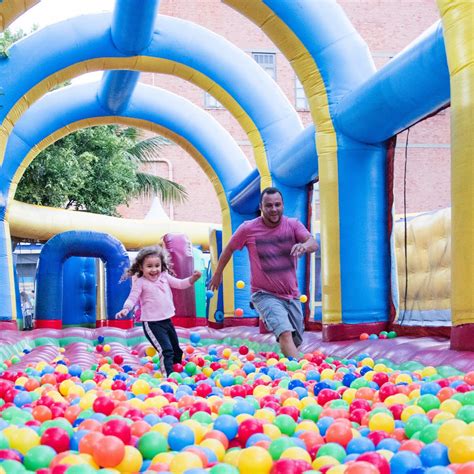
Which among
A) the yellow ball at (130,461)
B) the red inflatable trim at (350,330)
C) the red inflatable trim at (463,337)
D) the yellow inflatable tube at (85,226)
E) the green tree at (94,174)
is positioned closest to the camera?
the yellow ball at (130,461)

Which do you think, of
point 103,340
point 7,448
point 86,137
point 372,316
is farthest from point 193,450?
point 86,137

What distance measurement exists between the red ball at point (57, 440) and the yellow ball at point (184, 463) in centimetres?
44

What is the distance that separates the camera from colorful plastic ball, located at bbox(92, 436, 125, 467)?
185 cm

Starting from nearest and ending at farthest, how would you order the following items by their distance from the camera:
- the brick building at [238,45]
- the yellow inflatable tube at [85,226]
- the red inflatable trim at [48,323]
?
1. the red inflatable trim at [48,323]
2. the yellow inflatable tube at [85,226]
3. the brick building at [238,45]

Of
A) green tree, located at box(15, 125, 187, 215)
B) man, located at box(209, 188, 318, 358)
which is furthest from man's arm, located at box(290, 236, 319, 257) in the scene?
green tree, located at box(15, 125, 187, 215)

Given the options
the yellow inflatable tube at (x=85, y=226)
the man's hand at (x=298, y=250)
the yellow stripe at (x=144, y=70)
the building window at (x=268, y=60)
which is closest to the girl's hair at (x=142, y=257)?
the man's hand at (x=298, y=250)

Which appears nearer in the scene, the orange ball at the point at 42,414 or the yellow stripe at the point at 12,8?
the orange ball at the point at 42,414

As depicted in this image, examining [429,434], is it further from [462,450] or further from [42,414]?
[42,414]

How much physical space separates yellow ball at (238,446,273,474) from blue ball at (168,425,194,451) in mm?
322

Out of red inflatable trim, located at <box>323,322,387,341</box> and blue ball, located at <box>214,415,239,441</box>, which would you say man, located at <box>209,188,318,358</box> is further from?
blue ball, located at <box>214,415,239,441</box>

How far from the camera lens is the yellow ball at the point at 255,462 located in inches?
69.1

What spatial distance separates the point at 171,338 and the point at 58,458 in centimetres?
292

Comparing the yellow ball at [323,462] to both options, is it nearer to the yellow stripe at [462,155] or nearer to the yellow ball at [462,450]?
the yellow ball at [462,450]

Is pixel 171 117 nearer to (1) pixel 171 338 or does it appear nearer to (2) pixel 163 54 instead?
(2) pixel 163 54
